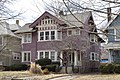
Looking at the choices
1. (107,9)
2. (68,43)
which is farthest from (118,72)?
(107,9)

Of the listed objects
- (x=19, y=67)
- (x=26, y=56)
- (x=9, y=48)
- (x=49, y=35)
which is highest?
(x=49, y=35)

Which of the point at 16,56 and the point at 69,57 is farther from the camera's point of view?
the point at 16,56

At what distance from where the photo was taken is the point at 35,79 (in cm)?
1953

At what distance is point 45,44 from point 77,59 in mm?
5023

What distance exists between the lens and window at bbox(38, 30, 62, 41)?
34844 mm

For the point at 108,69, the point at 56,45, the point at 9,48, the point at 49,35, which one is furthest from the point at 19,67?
the point at 108,69

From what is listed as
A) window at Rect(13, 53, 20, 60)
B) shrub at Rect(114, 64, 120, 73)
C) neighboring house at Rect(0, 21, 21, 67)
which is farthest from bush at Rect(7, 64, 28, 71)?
shrub at Rect(114, 64, 120, 73)

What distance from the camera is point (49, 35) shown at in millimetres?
35312

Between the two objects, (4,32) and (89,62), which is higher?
(4,32)

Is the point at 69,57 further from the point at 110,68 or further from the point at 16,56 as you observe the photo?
the point at 16,56

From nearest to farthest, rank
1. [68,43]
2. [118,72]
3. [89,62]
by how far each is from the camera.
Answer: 1. [118,72]
2. [68,43]
3. [89,62]

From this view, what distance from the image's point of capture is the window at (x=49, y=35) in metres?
34.8

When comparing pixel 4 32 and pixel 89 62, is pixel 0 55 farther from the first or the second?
pixel 89 62

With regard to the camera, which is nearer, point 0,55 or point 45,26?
point 45,26
